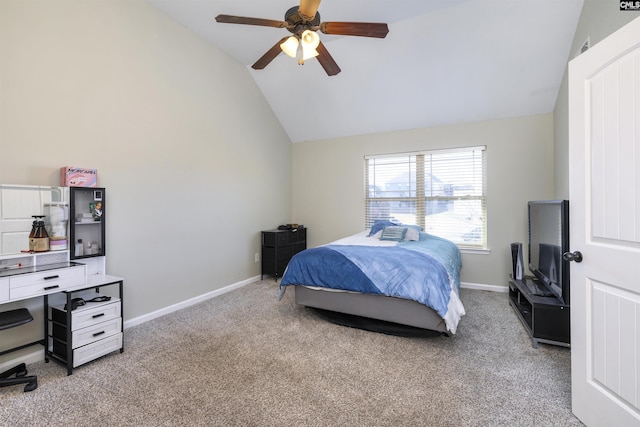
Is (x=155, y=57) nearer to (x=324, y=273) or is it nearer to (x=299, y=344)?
(x=324, y=273)

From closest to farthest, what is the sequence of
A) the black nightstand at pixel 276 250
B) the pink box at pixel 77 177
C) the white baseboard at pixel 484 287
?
the pink box at pixel 77 177
the white baseboard at pixel 484 287
the black nightstand at pixel 276 250

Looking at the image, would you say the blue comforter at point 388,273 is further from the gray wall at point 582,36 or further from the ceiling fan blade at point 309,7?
the ceiling fan blade at point 309,7

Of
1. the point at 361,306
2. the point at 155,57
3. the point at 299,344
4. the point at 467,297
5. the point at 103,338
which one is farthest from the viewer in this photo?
the point at 467,297

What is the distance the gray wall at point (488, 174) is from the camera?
12.3 ft

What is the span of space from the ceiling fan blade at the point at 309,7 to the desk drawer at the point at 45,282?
8.09ft

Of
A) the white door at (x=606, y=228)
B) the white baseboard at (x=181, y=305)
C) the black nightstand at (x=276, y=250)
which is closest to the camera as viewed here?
the white door at (x=606, y=228)

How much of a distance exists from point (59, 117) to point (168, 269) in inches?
67.4

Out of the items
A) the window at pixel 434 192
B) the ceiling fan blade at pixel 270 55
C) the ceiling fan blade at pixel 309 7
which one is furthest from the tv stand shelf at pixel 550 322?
the ceiling fan blade at pixel 270 55

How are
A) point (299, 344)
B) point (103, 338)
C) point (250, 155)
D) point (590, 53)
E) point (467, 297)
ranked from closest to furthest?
point (590, 53)
point (103, 338)
point (299, 344)
point (467, 297)
point (250, 155)

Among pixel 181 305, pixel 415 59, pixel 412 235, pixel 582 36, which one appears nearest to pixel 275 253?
pixel 181 305

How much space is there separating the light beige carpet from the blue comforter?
0.42 meters

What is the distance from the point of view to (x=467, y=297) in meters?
3.69

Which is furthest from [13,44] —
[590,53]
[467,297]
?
[467,297]

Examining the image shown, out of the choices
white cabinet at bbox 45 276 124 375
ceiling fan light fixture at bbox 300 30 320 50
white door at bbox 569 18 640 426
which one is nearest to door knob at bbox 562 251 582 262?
white door at bbox 569 18 640 426
